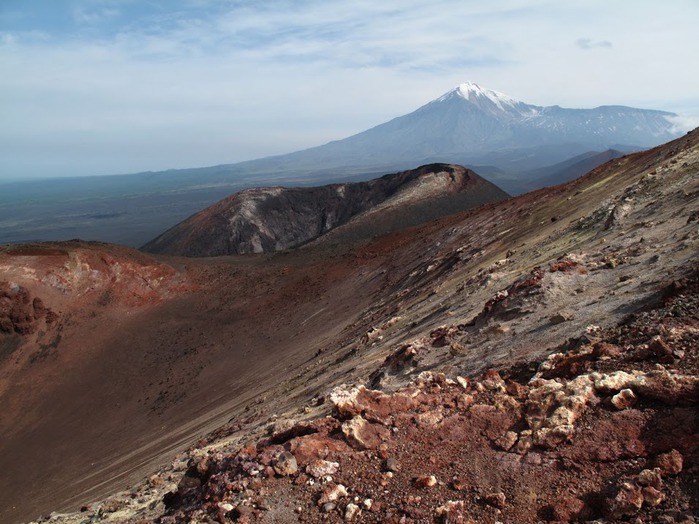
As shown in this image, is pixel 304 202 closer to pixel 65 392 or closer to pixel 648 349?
pixel 65 392

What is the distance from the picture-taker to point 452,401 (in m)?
6.75

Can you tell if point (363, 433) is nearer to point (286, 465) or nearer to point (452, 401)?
point (286, 465)

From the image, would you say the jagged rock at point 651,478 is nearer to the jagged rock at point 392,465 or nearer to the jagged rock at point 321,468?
the jagged rock at point 392,465

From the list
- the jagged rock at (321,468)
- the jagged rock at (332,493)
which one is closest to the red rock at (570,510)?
the jagged rock at (332,493)

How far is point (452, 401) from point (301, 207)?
72.8 metres

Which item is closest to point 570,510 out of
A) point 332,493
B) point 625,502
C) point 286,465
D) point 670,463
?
point 625,502

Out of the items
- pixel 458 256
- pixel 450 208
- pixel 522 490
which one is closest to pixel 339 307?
pixel 458 256

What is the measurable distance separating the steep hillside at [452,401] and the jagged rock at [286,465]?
0.05 feet

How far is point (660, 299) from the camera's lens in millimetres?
7512

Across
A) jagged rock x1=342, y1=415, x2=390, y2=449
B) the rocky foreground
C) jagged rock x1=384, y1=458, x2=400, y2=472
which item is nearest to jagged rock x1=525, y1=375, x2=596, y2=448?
the rocky foreground

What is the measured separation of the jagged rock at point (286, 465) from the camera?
583 centimetres

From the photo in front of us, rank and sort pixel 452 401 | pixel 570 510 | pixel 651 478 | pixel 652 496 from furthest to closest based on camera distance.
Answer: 1. pixel 452 401
2. pixel 570 510
3. pixel 651 478
4. pixel 652 496

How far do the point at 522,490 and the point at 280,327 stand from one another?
23.0 metres

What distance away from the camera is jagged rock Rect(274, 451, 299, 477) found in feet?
19.1
